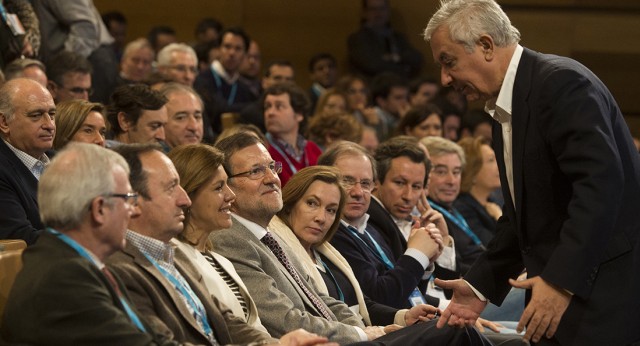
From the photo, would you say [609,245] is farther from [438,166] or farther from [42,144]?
[438,166]

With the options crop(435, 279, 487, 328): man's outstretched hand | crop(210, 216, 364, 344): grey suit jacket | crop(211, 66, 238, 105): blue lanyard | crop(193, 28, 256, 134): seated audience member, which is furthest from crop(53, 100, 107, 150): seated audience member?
crop(211, 66, 238, 105): blue lanyard

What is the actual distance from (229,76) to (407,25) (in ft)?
7.23

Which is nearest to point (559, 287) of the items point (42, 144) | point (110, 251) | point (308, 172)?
point (110, 251)

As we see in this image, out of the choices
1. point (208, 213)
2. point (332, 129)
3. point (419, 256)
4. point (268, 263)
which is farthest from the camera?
point (332, 129)

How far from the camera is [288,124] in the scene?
6.02 meters

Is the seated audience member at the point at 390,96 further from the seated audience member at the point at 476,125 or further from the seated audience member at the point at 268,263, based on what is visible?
the seated audience member at the point at 268,263

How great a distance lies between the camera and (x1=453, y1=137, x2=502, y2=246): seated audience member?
18.6 ft

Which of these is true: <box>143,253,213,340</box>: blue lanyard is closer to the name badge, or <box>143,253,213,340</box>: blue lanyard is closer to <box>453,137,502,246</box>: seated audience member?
the name badge

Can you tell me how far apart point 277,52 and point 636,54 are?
120 inches

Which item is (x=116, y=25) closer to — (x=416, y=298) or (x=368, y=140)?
(x=368, y=140)

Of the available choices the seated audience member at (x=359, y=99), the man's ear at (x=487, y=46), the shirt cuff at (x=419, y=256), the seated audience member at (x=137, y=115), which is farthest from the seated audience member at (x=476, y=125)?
the man's ear at (x=487, y=46)

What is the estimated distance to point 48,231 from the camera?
227 cm

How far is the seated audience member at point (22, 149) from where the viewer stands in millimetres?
3550

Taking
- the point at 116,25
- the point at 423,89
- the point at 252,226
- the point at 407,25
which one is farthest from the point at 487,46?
the point at 407,25
